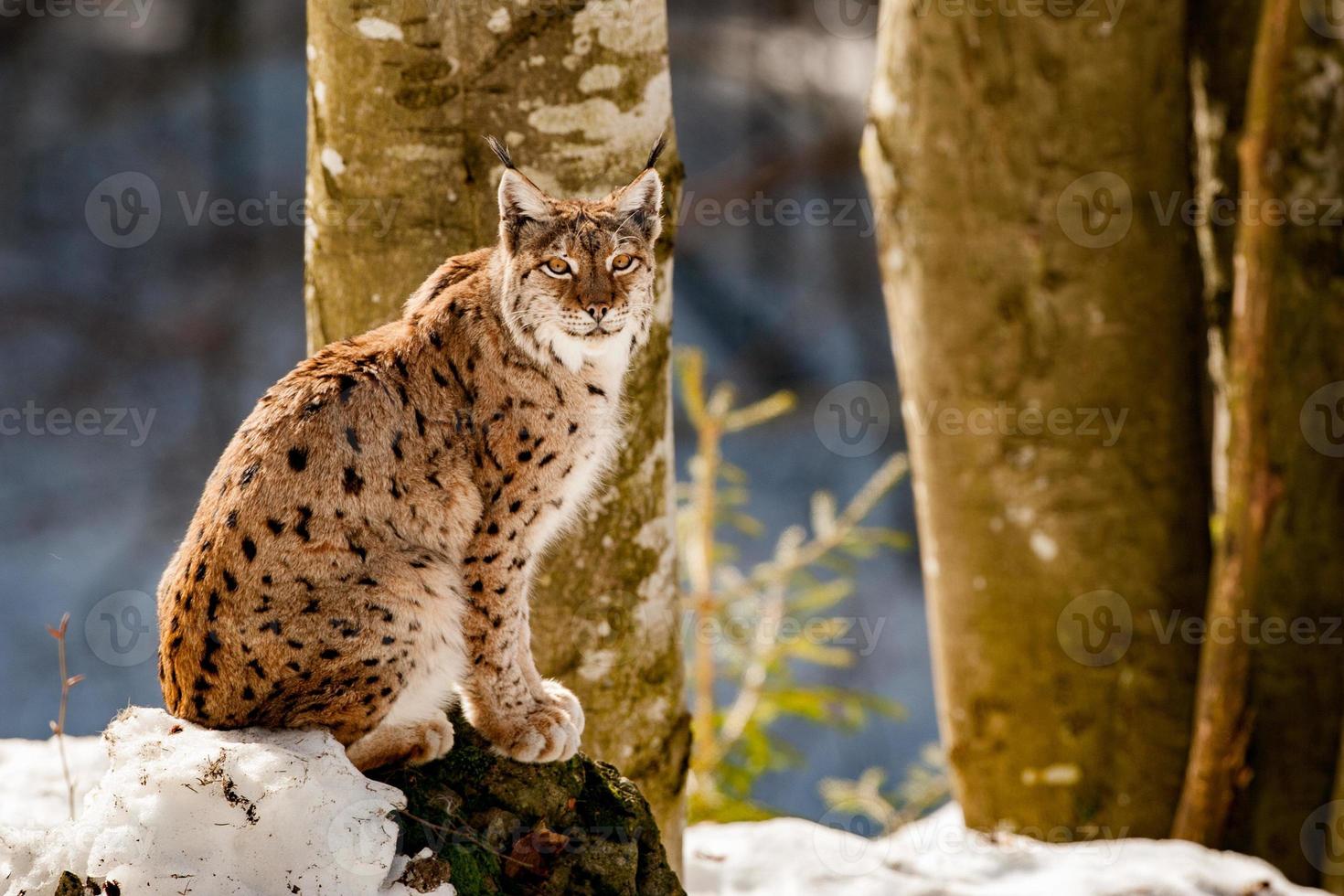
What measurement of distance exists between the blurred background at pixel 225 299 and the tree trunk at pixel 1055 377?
4872mm

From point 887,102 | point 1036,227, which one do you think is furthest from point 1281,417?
point 887,102

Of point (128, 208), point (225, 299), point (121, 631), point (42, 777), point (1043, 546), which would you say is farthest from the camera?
point (128, 208)

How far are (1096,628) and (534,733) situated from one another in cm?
346

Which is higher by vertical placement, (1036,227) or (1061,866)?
(1036,227)

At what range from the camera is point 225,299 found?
11297 mm

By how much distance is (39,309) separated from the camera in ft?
35.3

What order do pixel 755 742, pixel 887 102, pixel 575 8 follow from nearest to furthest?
pixel 575 8 → pixel 887 102 → pixel 755 742

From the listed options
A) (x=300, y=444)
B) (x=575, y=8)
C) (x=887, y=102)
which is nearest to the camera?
(x=300, y=444)

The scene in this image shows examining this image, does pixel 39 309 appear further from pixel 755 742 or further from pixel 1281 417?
→ pixel 1281 417

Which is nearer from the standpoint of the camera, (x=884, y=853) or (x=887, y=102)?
(x=884, y=853)

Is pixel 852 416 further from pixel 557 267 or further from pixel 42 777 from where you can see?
pixel 557 267

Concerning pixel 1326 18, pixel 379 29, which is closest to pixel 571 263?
pixel 379 29

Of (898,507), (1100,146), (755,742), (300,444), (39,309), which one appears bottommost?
(898,507)

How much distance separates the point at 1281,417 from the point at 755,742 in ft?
8.76
